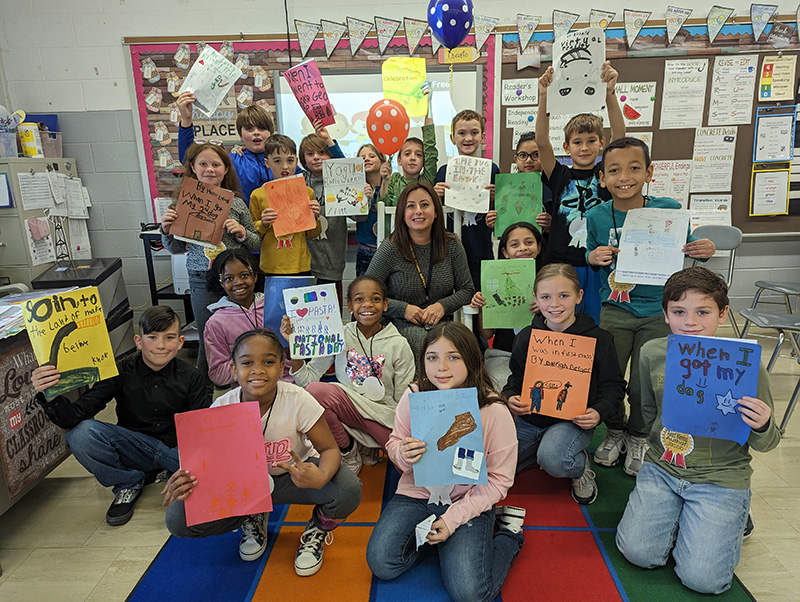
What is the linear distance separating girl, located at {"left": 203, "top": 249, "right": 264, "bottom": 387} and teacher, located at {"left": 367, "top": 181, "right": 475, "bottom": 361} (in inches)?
24.4

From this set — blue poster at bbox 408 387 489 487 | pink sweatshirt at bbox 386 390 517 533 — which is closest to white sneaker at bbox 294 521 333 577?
pink sweatshirt at bbox 386 390 517 533

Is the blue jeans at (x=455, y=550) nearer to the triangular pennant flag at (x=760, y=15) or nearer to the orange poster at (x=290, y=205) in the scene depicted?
the orange poster at (x=290, y=205)

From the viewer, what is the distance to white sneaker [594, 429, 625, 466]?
224 cm

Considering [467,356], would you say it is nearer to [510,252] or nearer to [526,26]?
[510,252]

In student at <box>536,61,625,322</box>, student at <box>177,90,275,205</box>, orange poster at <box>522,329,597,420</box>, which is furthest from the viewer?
student at <box>177,90,275,205</box>

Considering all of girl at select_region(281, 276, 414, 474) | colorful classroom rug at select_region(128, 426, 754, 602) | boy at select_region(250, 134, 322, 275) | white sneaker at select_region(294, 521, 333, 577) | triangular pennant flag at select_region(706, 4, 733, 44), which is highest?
triangular pennant flag at select_region(706, 4, 733, 44)

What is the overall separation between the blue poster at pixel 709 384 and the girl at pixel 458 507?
0.52 metres

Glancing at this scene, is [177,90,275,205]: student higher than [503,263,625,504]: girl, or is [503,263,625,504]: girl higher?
[177,90,275,205]: student

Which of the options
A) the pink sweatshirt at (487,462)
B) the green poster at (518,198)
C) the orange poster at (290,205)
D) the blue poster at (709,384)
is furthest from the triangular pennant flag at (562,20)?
the pink sweatshirt at (487,462)

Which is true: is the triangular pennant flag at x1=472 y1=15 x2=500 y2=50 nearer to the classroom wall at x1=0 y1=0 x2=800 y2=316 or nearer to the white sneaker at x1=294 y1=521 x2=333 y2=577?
the classroom wall at x1=0 y1=0 x2=800 y2=316

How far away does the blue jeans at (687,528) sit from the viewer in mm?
1529

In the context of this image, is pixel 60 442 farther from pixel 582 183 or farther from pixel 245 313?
pixel 582 183

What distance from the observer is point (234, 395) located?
1.67 metres

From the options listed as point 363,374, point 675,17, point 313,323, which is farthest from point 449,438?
point 675,17
